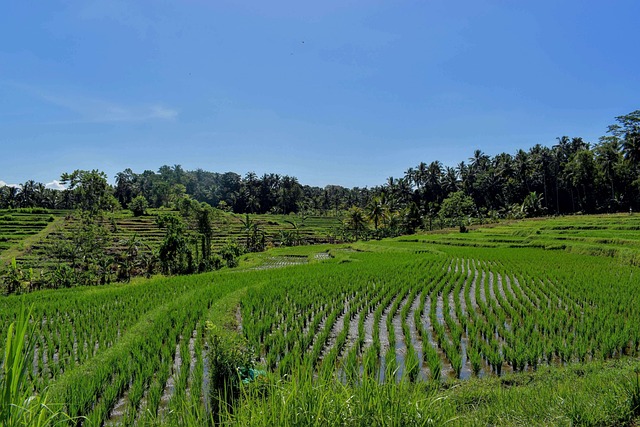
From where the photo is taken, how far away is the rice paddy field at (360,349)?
3.19m

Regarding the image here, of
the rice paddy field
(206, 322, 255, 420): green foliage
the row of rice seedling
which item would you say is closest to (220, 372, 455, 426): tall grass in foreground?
the rice paddy field

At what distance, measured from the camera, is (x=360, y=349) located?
7164mm

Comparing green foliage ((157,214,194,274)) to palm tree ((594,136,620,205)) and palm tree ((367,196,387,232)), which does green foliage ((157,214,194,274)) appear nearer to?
palm tree ((367,196,387,232))

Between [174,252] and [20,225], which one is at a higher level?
[20,225]

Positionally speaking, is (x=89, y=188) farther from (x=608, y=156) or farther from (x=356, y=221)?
(x=608, y=156)

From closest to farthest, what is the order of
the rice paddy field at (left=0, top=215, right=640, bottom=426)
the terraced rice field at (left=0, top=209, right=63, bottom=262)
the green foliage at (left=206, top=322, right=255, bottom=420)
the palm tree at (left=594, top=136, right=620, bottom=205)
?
1. the rice paddy field at (left=0, top=215, right=640, bottom=426)
2. the green foliage at (left=206, top=322, right=255, bottom=420)
3. the terraced rice field at (left=0, top=209, right=63, bottom=262)
4. the palm tree at (left=594, top=136, right=620, bottom=205)

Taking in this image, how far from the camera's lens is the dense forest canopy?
A: 142 ft

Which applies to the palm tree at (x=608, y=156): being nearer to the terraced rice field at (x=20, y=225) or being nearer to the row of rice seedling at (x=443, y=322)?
the row of rice seedling at (x=443, y=322)

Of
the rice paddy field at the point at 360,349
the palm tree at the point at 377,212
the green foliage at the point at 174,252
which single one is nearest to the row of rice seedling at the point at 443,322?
the rice paddy field at the point at 360,349

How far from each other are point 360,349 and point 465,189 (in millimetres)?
67543

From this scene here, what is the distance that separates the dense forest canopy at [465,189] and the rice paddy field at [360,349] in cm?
2815

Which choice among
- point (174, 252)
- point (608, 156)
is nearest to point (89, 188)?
point (174, 252)

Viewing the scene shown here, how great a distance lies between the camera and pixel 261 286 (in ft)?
44.1

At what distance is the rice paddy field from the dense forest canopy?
2815 cm
